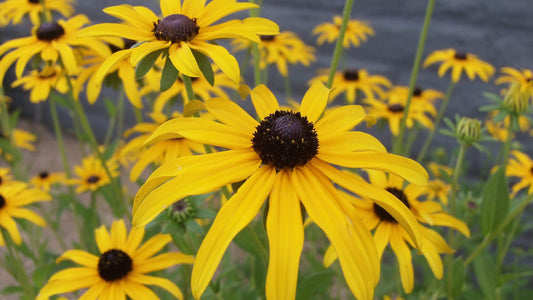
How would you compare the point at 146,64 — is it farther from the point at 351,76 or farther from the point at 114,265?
the point at 351,76

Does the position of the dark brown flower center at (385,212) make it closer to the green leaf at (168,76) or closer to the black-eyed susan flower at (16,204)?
the green leaf at (168,76)

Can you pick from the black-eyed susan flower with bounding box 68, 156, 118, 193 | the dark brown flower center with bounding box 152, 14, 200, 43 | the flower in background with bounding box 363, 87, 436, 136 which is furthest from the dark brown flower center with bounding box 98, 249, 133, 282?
the flower in background with bounding box 363, 87, 436, 136

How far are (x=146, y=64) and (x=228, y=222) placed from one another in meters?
0.21

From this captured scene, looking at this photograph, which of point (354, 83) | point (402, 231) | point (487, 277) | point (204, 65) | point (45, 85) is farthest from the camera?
point (354, 83)

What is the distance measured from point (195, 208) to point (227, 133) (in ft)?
0.61

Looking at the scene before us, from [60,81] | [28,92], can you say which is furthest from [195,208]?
[28,92]

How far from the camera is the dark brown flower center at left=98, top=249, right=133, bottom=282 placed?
0.60 m

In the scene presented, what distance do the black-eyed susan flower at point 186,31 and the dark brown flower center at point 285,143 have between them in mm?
64

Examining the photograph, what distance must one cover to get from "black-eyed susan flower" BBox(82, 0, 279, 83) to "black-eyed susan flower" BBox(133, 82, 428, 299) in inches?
2.1

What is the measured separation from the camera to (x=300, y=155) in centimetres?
43

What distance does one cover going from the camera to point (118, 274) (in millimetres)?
603

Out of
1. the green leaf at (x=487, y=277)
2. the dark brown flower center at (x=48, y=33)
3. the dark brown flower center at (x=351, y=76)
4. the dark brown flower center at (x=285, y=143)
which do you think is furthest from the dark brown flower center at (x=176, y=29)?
the dark brown flower center at (x=351, y=76)

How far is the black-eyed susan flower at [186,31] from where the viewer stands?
43 cm

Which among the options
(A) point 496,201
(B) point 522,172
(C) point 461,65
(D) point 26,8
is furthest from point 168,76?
(C) point 461,65
